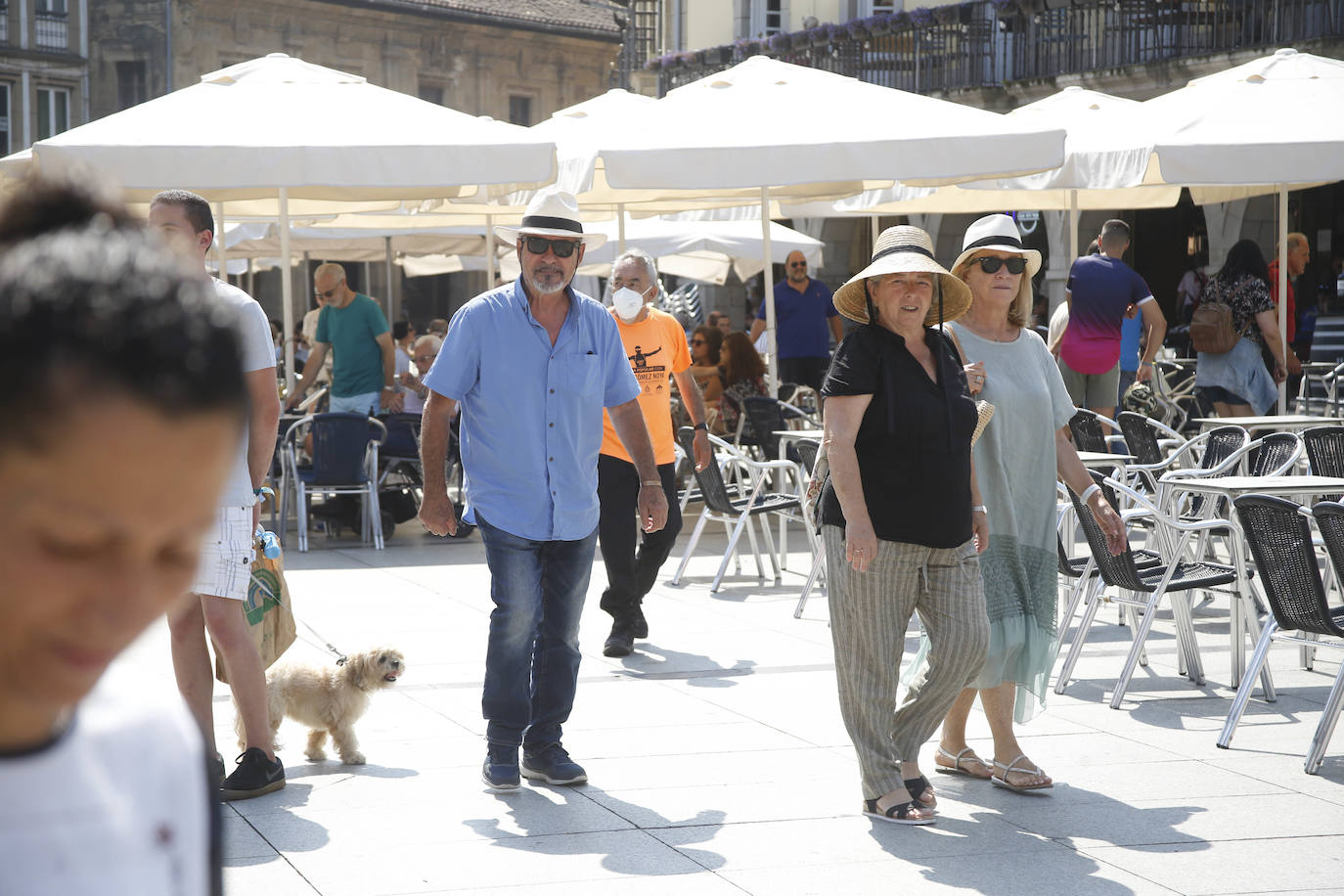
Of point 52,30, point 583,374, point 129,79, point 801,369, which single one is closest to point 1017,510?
point 583,374

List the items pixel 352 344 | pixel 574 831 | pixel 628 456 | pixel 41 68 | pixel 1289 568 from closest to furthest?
pixel 574 831, pixel 1289 568, pixel 628 456, pixel 352 344, pixel 41 68

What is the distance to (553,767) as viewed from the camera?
5074 millimetres

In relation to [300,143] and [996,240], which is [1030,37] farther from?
[996,240]

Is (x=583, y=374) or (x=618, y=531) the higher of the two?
(x=583, y=374)

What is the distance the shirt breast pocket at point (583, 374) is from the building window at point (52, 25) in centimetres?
3977

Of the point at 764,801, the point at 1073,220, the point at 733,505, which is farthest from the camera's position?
the point at 1073,220

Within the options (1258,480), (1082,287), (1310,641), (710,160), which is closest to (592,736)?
(1310,641)

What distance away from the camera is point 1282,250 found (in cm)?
1175

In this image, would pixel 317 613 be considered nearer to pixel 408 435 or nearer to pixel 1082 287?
pixel 408 435

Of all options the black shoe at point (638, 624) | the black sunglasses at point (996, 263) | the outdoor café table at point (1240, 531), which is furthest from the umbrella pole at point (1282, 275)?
the black sunglasses at point (996, 263)

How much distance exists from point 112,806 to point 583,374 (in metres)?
4.48

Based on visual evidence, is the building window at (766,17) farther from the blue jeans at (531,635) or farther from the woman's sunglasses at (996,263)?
the blue jeans at (531,635)

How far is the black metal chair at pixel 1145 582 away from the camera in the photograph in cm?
625

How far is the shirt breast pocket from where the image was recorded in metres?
5.15
